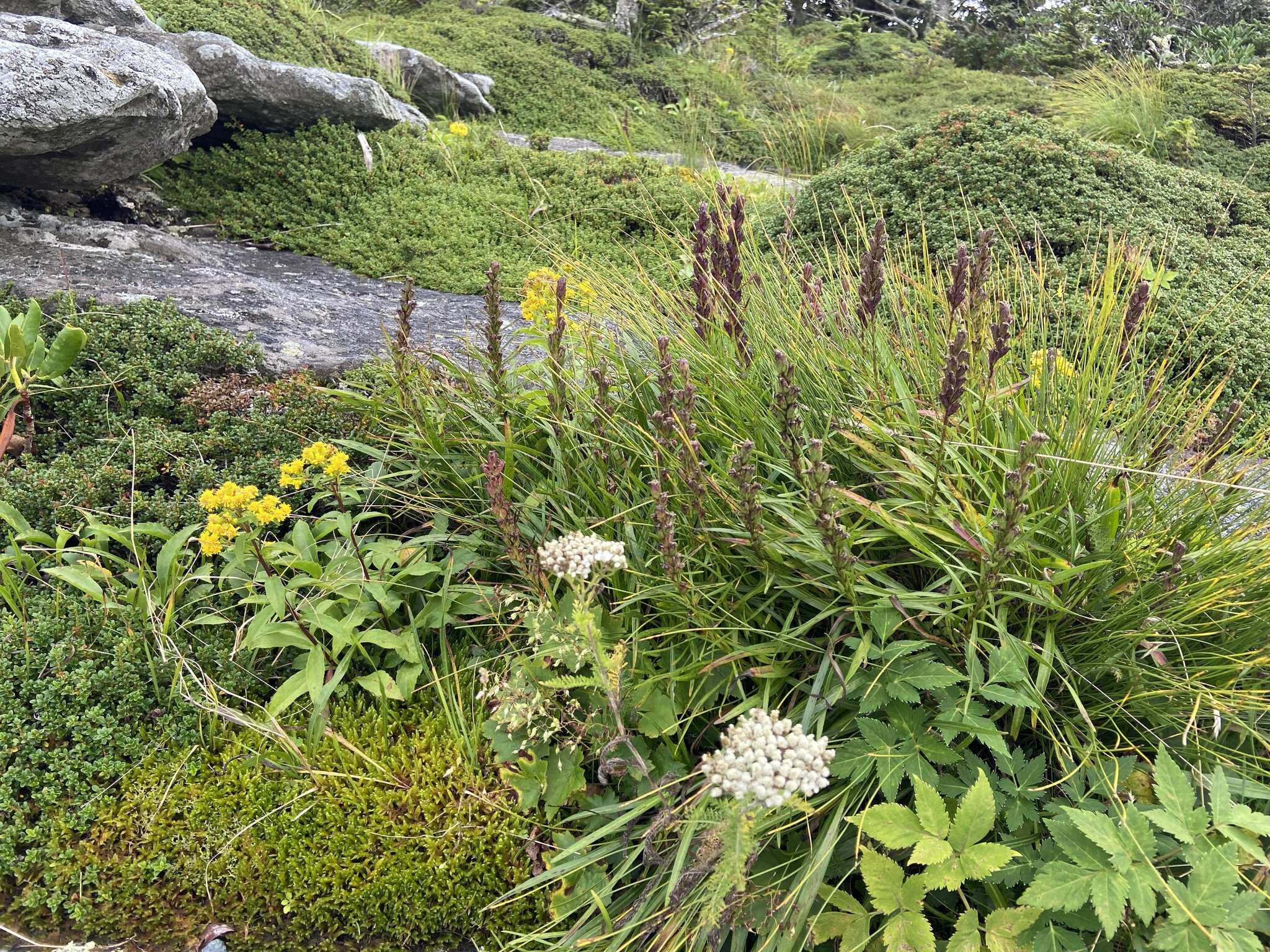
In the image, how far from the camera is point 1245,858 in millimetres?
1705

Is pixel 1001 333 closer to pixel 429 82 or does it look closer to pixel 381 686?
pixel 381 686

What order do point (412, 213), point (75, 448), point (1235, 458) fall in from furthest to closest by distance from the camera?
1. point (412, 213)
2. point (75, 448)
3. point (1235, 458)

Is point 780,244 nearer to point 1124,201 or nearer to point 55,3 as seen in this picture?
point 1124,201

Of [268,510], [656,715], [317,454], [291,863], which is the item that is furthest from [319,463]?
[656,715]

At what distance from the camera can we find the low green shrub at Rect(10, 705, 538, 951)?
1.99 m

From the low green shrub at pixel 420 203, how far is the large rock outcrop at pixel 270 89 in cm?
13

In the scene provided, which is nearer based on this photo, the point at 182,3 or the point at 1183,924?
the point at 1183,924

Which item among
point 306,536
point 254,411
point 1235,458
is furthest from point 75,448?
point 1235,458

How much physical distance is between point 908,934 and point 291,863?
4.91ft

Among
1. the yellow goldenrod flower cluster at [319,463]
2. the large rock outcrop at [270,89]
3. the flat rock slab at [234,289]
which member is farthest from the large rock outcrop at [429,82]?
the yellow goldenrod flower cluster at [319,463]

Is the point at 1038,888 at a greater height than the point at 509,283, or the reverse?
the point at 1038,888

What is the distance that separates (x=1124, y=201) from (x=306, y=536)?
517 centimetres

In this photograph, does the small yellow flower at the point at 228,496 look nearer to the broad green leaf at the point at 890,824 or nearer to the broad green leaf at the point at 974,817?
the broad green leaf at the point at 890,824

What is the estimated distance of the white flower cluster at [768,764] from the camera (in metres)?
1.44
